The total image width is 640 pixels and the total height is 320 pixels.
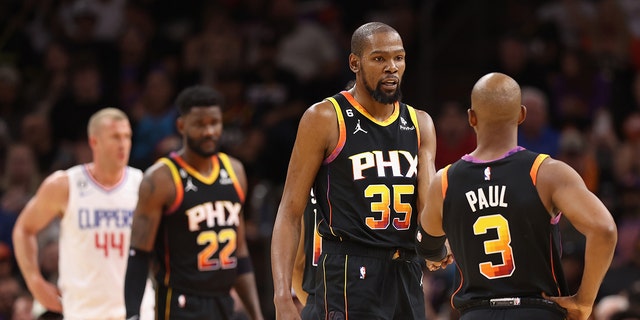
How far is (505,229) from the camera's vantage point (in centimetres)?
534

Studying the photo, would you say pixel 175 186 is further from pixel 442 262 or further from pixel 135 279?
pixel 442 262

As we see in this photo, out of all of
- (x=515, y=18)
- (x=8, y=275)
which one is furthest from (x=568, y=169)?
(x=515, y=18)

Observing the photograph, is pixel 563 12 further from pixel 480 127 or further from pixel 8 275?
pixel 480 127

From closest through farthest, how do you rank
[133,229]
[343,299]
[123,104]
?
[343,299] < [133,229] < [123,104]

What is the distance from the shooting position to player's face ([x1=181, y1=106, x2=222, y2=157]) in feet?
25.9

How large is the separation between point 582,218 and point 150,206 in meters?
3.57

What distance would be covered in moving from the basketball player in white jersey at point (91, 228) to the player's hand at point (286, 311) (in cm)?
308

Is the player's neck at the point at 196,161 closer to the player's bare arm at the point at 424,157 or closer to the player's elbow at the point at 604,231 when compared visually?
the player's bare arm at the point at 424,157

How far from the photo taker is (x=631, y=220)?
1117cm

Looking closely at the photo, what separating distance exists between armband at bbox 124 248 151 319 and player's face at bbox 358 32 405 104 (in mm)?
2448

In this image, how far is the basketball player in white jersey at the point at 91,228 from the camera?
27.7 feet

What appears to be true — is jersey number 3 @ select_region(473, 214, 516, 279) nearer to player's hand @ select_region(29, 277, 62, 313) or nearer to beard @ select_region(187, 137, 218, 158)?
beard @ select_region(187, 137, 218, 158)

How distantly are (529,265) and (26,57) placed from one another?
407 inches

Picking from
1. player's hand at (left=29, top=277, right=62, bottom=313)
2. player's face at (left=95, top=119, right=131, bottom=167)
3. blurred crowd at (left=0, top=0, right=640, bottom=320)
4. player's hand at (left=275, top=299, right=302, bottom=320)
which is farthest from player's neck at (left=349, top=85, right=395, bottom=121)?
blurred crowd at (left=0, top=0, right=640, bottom=320)
